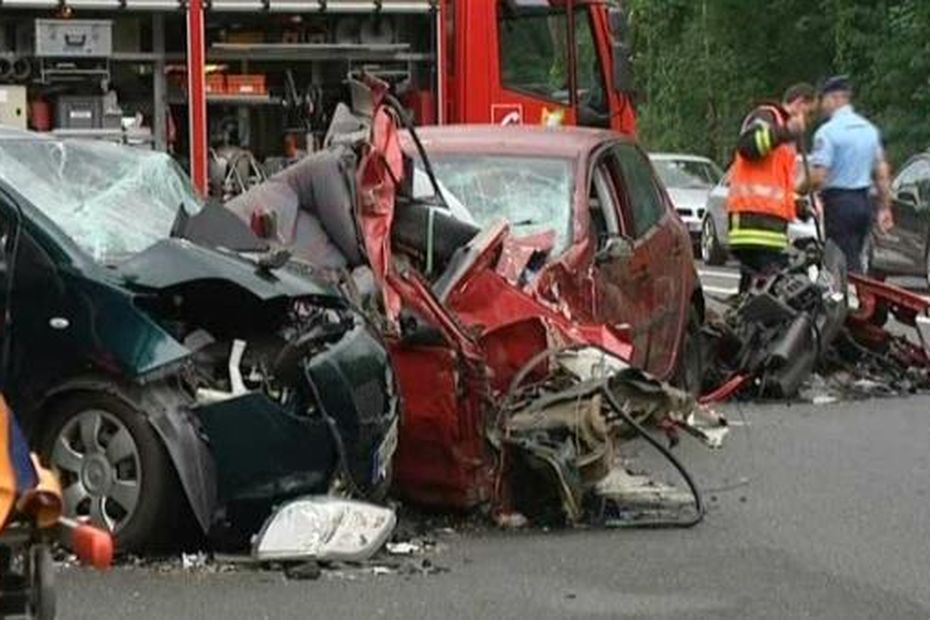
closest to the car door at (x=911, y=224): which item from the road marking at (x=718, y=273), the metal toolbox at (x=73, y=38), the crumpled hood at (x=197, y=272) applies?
the road marking at (x=718, y=273)

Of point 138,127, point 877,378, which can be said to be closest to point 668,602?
point 877,378

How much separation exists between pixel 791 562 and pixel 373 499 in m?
1.59

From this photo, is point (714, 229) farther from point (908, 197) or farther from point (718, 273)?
point (908, 197)

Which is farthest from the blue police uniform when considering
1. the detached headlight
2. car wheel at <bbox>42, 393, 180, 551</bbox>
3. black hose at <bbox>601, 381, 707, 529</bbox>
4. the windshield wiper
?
car wheel at <bbox>42, 393, 180, 551</bbox>

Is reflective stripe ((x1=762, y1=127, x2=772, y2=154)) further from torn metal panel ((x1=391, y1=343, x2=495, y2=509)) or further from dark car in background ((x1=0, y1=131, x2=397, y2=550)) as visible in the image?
dark car in background ((x1=0, y1=131, x2=397, y2=550))

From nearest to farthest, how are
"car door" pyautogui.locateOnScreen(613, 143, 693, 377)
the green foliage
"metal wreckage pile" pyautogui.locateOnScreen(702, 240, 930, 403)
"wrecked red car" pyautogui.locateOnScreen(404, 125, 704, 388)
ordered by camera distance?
"wrecked red car" pyautogui.locateOnScreen(404, 125, 704, 388) → "car door" pyautogui.locateOnScreen(613, 143, 693, 377) → "metal wreckage pile" pyautogui.locateOnScreen(702, 240, 930, 403) → the green foliage

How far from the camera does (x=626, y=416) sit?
316 inches

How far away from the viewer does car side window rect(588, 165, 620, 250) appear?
10273 millimetres

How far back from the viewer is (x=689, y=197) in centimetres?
2694

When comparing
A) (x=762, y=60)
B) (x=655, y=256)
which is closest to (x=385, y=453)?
(x=655, y=256)

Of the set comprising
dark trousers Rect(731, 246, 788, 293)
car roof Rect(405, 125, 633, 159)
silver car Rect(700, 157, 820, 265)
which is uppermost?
car roof Rect(405, 125, 633, 159)

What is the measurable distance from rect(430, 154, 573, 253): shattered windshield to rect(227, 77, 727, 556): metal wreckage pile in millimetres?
698

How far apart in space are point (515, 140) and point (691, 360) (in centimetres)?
177

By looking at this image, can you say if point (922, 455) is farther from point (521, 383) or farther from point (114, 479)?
point (114, 479)
